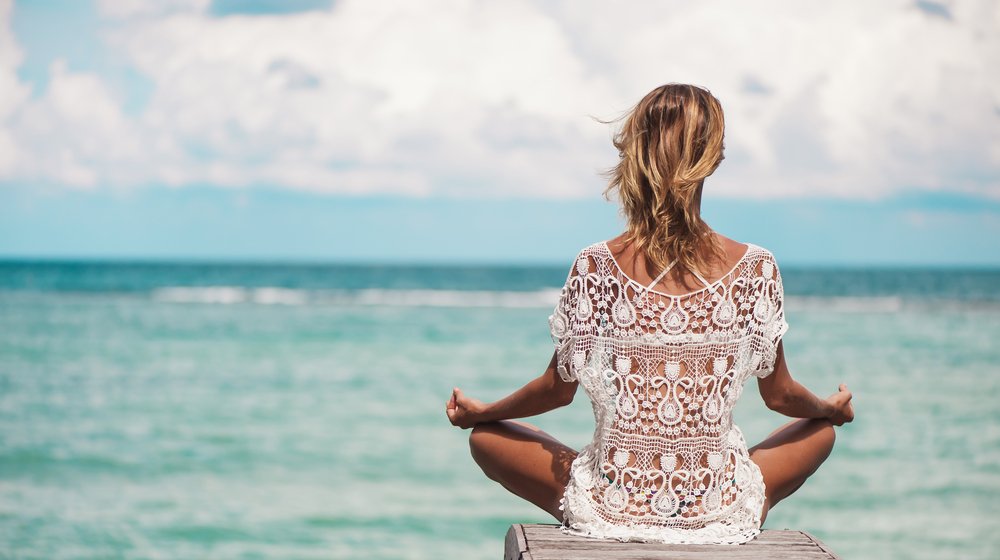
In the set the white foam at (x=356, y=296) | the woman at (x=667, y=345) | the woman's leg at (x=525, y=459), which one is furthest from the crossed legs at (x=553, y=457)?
the white foam at (x=356, y=296)

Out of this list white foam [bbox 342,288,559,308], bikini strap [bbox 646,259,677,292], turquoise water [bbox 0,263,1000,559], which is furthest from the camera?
white foam [bbox 342,288,559,308]

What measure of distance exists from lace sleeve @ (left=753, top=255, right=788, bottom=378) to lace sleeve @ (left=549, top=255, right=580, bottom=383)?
52 cm

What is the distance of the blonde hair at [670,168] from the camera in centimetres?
265

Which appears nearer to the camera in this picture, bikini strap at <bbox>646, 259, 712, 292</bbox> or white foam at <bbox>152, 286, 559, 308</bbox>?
bikini strap at <bbox>646, 259, 712, 292</bbox>

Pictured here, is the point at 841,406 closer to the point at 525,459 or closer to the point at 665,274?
the point at 665,274

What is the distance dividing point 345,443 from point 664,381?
632cm

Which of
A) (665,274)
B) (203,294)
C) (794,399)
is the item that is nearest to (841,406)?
(794,399)

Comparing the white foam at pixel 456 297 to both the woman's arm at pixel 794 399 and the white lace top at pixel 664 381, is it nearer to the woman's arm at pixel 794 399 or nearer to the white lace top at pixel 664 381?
the woman's arm at pixel 794 399

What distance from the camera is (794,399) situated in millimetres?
3016

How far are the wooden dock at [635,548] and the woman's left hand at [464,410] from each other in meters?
0.38

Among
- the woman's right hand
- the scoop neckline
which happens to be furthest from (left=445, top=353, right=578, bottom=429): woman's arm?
the woman's right hand

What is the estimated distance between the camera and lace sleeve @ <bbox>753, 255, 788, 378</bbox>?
281 centimetres

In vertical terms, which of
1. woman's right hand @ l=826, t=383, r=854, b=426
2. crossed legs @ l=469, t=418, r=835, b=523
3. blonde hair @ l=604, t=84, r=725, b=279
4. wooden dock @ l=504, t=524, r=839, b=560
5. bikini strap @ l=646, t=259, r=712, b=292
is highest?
blonde hair @ l=604, t=84, r=725, b=279

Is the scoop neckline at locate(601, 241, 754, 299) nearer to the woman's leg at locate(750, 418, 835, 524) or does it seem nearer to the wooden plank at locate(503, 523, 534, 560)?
the woman's leg at locate(750, 418, 835, 524)
